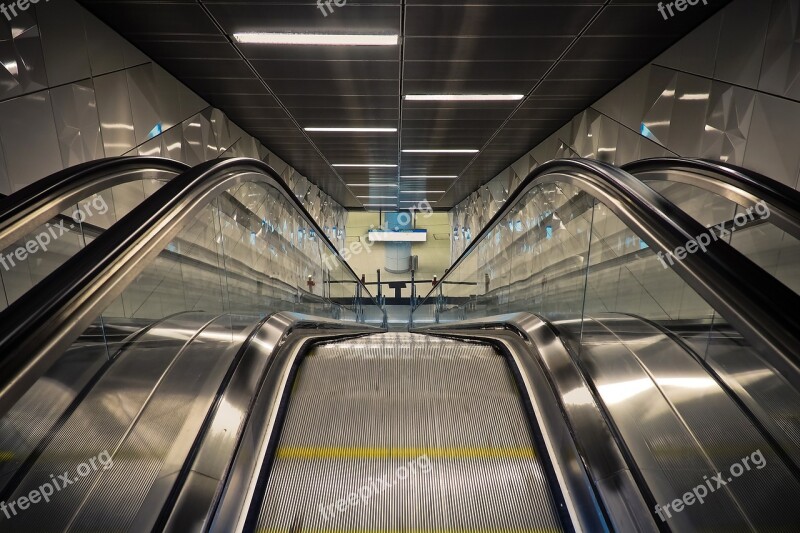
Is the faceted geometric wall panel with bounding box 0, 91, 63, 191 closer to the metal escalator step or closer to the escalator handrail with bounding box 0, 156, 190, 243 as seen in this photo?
the escalator handrail with bounding box 0, 156, 190, 243

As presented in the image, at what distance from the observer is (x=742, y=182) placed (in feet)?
6.41

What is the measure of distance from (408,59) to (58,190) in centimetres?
432

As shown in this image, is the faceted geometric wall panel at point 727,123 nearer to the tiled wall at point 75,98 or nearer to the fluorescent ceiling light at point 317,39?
the fluorescent ceiling light at point 317,39

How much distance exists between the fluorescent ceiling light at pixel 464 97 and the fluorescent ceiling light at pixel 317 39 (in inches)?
67.9

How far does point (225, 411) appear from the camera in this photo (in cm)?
195

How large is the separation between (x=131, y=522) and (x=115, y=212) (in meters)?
4.42

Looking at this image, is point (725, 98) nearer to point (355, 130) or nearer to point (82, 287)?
point (82, 287)

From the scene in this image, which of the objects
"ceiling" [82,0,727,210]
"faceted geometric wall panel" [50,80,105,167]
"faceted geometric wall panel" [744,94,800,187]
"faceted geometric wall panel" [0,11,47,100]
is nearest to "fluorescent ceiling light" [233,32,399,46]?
"ceiling" [82,0,727,210]

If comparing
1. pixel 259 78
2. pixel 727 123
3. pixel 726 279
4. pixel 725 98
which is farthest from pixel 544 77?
pixel 726 279

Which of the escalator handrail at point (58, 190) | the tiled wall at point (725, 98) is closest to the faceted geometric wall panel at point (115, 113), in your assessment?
the escalator handrail at point (58, 190)

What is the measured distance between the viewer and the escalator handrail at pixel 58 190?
176 cm

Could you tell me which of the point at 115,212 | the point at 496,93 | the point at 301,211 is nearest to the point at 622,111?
the point at 496,93

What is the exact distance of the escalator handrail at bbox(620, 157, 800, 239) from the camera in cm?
→ 159

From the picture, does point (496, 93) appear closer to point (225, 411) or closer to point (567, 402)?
point (567, 402)
